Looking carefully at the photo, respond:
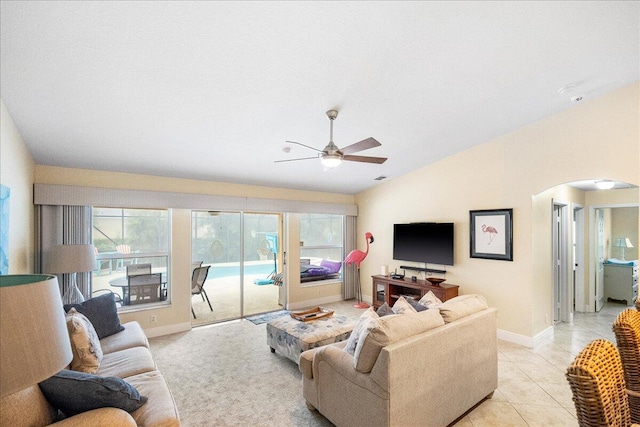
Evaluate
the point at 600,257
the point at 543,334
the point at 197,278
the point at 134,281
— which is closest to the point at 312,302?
the point at 197,278

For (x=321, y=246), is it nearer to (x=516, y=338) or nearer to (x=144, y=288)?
(x=144, y=288)

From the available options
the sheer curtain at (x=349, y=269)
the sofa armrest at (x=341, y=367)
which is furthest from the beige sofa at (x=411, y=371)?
the sheer curtain at (x=349, y=269)

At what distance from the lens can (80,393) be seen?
1.63 meters

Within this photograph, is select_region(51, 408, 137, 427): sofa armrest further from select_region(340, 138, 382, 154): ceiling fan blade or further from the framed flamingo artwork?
the framed flamingo artwork

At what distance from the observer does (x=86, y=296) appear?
4.04 metres

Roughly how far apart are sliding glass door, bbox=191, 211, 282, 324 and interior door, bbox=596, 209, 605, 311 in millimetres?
5920

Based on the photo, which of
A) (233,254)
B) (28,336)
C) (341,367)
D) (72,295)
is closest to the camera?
(28,336)

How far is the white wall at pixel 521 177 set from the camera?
3428mm

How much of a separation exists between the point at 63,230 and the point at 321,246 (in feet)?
13.9

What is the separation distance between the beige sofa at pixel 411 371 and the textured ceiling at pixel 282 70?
6.61ft

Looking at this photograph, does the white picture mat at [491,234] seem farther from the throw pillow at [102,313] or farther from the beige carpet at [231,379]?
the throw pillow at [102,313]

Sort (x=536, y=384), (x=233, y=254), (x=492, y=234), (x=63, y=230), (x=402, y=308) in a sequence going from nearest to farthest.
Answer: (x=402, y=308) < (x=536, y=384) < (x=63, y=230) < (x=492, y=234) < (x=233, y=254)

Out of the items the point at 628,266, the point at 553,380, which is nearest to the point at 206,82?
the point at 553,380

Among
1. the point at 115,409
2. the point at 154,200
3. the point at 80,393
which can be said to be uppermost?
the point at 154,200
